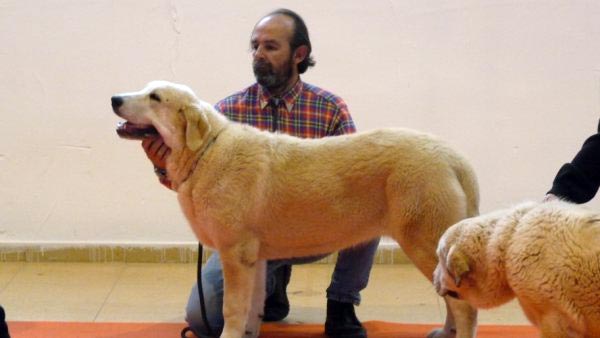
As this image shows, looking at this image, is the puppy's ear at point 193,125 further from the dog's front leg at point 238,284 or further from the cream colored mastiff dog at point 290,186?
the dog's front leg at point 238,284

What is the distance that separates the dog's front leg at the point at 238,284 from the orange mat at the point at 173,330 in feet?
1.91

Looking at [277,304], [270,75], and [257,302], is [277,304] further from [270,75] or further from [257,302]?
[270,75]

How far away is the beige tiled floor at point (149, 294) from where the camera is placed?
433 cm

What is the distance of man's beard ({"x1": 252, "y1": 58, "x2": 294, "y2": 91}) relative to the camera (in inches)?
152

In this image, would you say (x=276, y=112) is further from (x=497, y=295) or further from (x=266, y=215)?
(x=497, y=295)

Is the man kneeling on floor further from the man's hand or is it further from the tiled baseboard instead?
the tiled baseboard

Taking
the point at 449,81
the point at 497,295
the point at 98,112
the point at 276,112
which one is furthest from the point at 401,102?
the point at 497,295

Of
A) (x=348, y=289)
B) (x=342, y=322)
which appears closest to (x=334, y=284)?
(x=348, y=289)

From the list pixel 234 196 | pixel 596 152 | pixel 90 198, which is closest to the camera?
pixel 596 152

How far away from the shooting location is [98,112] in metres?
5.19

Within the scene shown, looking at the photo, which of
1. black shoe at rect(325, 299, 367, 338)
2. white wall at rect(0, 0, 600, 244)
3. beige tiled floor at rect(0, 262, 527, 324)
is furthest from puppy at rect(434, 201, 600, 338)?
white wall at rect(0, 0, 600, 244)

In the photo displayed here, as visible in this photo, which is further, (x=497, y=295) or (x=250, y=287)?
(x=250, y=287)

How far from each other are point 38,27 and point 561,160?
3.34 m

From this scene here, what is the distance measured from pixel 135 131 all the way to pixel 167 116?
0.47 ft
